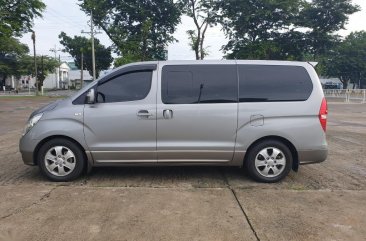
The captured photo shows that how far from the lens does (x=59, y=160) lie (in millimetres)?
5777

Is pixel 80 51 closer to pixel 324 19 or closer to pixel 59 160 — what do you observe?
pixel 324 19

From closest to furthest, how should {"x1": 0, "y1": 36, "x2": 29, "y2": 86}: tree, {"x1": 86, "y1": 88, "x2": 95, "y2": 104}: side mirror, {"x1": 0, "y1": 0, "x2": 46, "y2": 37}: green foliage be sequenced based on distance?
{"x1": 86, "y1": 88, "x2": 95, "y2": 104}: side mirror < {"x1": 0, "y1": 0, "x2": 46, "y2": 37}: green foliage < {"x1": 0, "y1": 36, "x2": 29, "y2": 86}: tree

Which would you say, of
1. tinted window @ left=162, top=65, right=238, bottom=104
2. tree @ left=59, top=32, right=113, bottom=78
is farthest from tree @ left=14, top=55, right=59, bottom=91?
tinted window @ left=162, top=65, right=238, bottom=104

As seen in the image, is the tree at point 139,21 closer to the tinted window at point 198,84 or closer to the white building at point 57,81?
the tinted window at point 198,84

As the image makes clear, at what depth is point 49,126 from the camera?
5680mm

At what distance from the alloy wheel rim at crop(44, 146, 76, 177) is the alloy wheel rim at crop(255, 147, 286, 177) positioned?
114 inches

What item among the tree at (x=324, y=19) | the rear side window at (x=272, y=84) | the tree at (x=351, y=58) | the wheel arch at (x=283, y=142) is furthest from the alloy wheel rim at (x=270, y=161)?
the tree at (x=351, y=58)

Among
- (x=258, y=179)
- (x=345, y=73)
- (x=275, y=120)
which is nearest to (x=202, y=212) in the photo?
(x=258, y=179)

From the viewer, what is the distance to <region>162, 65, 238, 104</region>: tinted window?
5727mm

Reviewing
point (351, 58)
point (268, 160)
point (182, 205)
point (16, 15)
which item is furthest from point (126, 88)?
point (351, 58)

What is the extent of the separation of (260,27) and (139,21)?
13842mm

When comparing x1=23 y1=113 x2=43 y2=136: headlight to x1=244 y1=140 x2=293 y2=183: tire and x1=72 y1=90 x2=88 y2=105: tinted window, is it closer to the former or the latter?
x1=72 y1=90 x2=88 y2=105: tinted window

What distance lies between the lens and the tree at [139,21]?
3934 centimetres

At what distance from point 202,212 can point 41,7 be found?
82.9 feet
